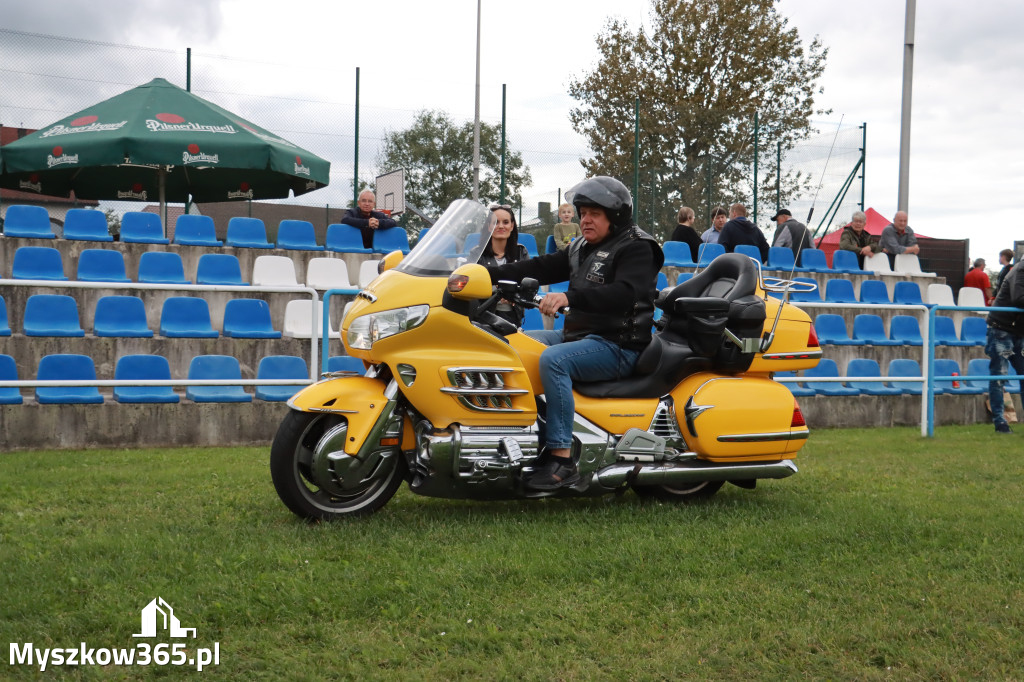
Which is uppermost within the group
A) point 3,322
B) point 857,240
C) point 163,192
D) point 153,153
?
point 153,153

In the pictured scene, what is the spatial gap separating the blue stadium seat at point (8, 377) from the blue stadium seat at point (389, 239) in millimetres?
5562

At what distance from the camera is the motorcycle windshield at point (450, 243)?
4906mm

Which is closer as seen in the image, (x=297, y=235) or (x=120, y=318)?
(x=120, y=318)

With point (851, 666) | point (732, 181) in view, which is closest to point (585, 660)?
point (851, 666)

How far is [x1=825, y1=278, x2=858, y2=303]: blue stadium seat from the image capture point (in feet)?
42.7

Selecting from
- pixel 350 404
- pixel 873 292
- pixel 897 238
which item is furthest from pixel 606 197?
pixel 897 238

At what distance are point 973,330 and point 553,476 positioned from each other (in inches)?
410

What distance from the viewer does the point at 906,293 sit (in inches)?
550

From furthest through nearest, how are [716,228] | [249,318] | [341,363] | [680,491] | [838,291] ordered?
[716,228], [838,291], [249,318], [341,363], [680,491]

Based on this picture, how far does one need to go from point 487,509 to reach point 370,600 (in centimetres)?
178

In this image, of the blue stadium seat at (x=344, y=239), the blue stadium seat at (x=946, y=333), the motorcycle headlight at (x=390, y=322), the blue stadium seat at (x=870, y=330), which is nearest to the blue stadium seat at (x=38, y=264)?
the blue stadium seat at (x=344, y=239)

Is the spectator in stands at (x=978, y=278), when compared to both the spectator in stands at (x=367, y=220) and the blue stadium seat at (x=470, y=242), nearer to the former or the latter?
the spectator in stands at (x=367, y=220)

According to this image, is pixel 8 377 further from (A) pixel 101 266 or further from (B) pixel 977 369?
(B) pixel 977 369

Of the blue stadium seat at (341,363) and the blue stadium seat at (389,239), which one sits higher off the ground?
the blue stadium seat at (389,239)
